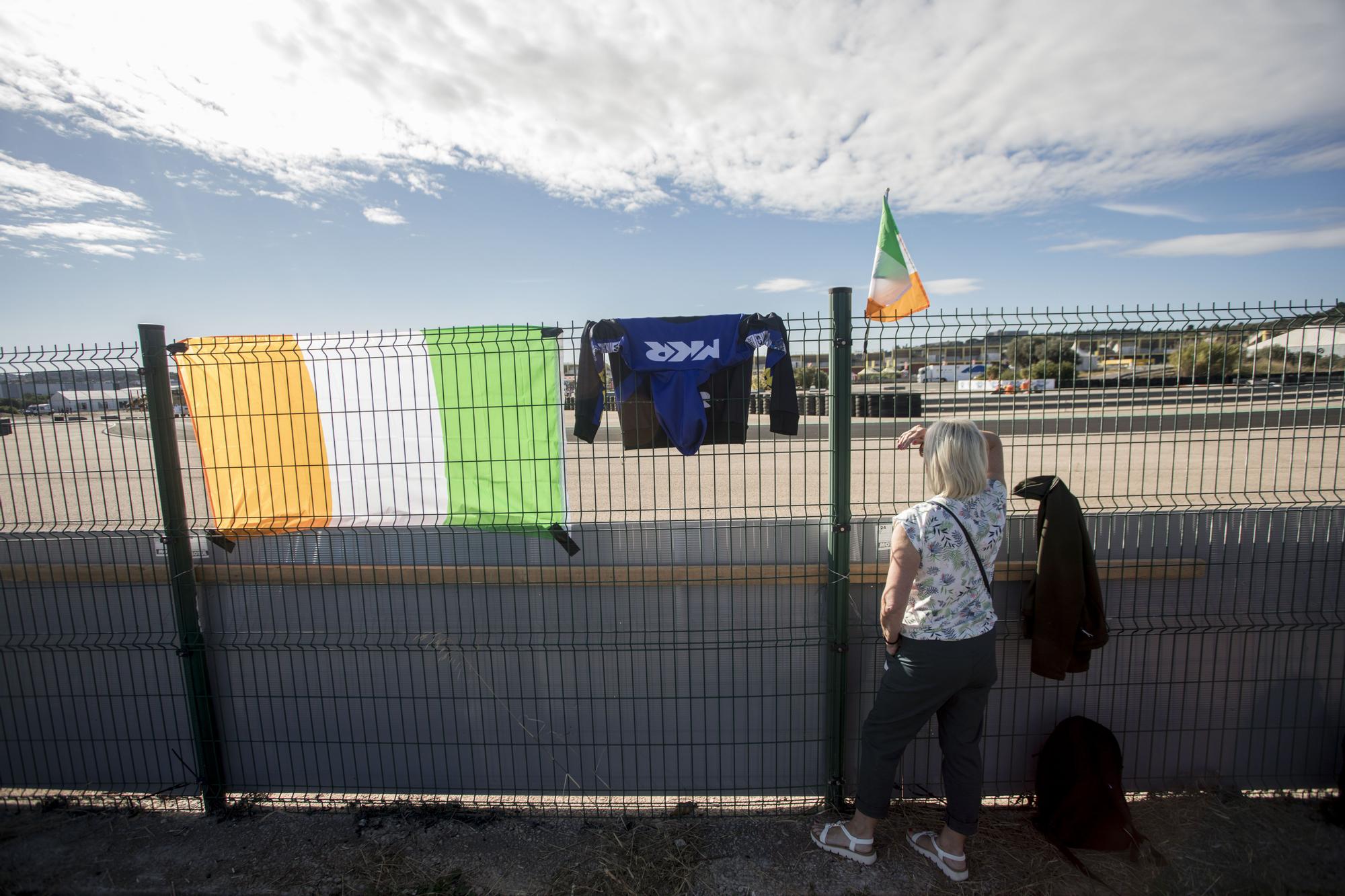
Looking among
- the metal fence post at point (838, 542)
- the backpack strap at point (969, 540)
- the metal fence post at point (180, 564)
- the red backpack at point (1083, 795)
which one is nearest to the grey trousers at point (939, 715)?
the backpack strap at point (969, 540)

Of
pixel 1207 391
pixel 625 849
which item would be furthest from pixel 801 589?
pixel 1207 391

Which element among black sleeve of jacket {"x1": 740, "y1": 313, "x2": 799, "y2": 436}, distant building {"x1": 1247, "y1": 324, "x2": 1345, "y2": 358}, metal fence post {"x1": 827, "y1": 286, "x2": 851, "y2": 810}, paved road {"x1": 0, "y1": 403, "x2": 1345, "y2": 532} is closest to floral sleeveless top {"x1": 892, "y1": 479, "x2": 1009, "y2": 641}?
paved road {"x1": 0, "y1": 403, "x2": 1345, "y2": 532}

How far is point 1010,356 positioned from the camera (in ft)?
11.4

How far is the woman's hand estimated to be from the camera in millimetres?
3176

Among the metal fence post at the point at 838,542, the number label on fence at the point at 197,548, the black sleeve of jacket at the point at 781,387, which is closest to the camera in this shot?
the metal fence post at the point at 838,542

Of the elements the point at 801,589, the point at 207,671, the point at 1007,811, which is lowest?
the point at 1007,811

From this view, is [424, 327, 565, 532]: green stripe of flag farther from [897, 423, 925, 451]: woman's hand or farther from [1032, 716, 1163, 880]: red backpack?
[1032, 716, 1163, 880]: red backpack

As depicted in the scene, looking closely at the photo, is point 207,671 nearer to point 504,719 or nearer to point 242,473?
point 242,473

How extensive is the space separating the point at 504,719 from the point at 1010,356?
122 inches

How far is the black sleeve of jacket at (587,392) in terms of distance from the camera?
137 inches

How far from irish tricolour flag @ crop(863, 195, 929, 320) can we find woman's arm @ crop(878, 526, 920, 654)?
→ 66.0 inches

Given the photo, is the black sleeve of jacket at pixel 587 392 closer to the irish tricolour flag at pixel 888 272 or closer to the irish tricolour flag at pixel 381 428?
the irish tricolour flag at pixel 381 428

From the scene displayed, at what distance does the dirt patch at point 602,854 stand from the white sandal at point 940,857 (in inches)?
1.5

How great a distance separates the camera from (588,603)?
362 centimetres
